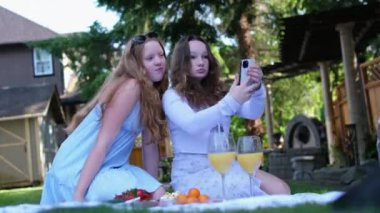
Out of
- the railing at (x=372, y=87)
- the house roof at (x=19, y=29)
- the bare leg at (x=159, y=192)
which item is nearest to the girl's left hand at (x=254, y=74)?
the bare leg at (x=159, y=192)

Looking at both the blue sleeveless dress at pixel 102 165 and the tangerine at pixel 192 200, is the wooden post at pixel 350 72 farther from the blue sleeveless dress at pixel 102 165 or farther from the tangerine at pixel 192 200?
the tangerine at pixel 192 200

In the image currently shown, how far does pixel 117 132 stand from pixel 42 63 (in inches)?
1112

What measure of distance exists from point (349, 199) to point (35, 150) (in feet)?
71.9

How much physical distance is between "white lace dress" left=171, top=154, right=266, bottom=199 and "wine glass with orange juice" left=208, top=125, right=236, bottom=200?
0.93ft

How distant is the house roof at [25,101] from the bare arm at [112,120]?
61.7ft

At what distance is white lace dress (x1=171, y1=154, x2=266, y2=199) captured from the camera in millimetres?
2922

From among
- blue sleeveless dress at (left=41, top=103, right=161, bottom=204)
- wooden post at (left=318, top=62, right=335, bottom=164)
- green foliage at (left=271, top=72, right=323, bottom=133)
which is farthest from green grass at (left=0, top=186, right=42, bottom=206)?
green foliage at (left=271, top=72, right=323, bottom=133)

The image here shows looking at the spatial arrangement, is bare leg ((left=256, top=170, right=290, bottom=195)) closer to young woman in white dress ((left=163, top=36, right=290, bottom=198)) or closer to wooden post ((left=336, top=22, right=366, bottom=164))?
young woman in white dress ((left=163, top=36, right=290, bottom=198))

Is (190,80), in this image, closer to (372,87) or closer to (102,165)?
(102,165)

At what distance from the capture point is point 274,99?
3694 centimetres

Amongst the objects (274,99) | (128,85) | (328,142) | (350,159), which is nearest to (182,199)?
(128,85)

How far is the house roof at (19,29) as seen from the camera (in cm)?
3139

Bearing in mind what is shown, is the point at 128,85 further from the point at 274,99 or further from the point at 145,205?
the point at 274,99

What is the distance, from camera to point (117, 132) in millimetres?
3244
